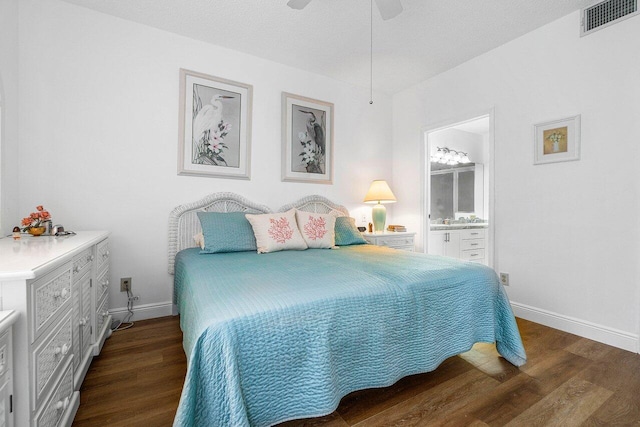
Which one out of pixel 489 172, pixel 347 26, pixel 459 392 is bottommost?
pixel 459 392

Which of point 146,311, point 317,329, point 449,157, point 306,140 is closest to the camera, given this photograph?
point 317,329

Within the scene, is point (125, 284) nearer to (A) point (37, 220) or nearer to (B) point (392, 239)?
(A) point (37, 220)

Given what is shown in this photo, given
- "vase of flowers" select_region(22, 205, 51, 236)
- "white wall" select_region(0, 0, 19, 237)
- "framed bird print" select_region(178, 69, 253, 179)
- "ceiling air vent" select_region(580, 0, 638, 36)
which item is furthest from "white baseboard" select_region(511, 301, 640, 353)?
"white wall" select_region(0, 0, 19, 237)

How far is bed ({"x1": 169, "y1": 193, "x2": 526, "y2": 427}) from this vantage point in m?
1.05

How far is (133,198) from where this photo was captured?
8.57 feet

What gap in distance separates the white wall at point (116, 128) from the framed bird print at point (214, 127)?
0.07 metres

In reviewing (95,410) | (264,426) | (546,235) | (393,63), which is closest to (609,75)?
(546,235)

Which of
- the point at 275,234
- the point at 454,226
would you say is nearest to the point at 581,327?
the point at 454,226

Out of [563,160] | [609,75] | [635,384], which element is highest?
[609,75]

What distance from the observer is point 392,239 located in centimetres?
354

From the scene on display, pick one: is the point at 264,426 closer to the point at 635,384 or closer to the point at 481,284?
the point at 481,284

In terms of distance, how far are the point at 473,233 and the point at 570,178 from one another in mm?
2195

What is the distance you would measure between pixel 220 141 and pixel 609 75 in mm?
3300

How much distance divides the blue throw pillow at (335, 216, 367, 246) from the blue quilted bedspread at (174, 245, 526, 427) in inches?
37.9
